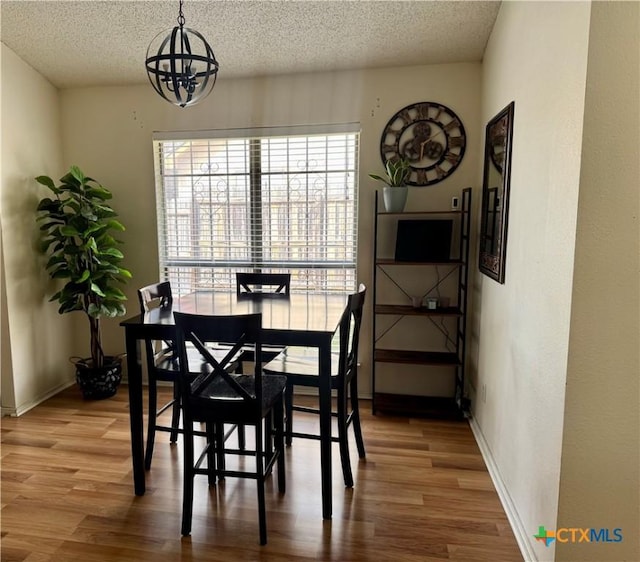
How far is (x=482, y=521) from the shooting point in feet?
6.90

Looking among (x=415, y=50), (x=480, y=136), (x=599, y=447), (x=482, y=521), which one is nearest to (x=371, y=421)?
(x=482, y=521)

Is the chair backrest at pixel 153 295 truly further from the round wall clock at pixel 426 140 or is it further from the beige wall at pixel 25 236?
the round wall clock at pixel 426 140

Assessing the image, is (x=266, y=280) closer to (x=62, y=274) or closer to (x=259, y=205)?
(x=259, y=205)

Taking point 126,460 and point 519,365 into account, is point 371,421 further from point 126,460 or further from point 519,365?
point 126,460

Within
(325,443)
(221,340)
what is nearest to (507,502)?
(325,443)

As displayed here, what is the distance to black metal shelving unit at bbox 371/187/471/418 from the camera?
3111 millimetres

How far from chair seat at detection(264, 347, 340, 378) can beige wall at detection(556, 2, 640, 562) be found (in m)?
1.21

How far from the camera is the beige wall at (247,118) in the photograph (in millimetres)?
3211

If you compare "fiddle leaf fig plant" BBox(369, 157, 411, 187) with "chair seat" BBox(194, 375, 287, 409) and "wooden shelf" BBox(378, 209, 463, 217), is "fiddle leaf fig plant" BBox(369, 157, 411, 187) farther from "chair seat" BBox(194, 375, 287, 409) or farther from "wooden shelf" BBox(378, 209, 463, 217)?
"chair seat" BBox(194, 375, 287, 409)

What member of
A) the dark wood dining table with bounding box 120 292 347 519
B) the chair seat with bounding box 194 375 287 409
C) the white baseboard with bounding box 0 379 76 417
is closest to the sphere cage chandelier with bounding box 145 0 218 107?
the dark wood dining table with bounding box 120 292 347 519

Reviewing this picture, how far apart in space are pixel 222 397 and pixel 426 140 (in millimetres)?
2295

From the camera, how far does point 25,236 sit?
131 inches

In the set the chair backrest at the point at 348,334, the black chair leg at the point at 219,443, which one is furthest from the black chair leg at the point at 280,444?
the chair backrest at the point at 348,334

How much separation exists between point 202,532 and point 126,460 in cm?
87
